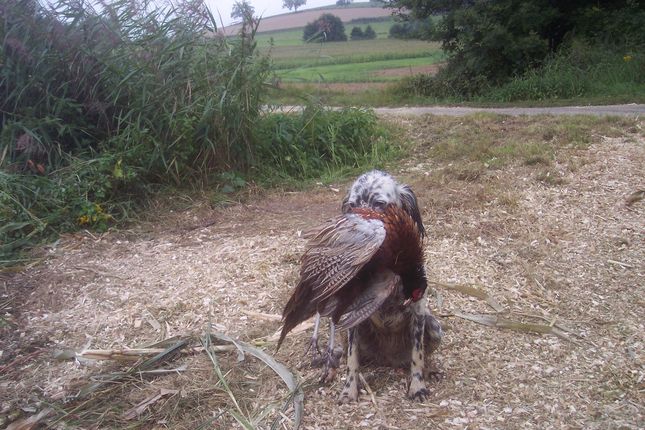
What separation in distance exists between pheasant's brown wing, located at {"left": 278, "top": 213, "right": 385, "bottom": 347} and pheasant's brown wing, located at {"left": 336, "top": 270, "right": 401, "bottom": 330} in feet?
0.41

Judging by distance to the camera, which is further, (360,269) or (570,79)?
(570,79)

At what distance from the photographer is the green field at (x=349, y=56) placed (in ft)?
26.3

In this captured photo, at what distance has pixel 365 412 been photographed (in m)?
3.65

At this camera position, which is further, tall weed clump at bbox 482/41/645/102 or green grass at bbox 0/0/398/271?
tall weed clump at bbox 482/41/645/102

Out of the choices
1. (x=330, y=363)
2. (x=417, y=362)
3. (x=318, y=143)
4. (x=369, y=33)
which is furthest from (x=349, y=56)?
(x=417, y=362)

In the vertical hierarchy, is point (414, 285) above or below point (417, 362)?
above

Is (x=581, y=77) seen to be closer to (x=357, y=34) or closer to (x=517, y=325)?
(x=357, y=34)

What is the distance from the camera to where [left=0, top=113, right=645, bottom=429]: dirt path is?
3.70 m

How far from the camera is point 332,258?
10.4 feet

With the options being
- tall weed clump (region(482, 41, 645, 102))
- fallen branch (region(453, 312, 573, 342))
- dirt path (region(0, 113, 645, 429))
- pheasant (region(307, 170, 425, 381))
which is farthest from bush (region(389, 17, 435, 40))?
fallen branch (region(453, 312, 573, 342))

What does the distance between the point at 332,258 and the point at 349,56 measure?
16414 mm

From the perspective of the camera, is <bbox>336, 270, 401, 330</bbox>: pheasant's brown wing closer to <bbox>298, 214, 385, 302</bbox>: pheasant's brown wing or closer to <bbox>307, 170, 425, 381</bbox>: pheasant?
<bbox>298, 214, 385, 302</bbox>: pheasant's brown wing

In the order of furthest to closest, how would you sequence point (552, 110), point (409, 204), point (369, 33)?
point (369, 33), point (552, 110), point (409, 204)

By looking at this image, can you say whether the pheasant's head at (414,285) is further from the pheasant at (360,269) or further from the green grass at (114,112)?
the green grass at (114,112)
